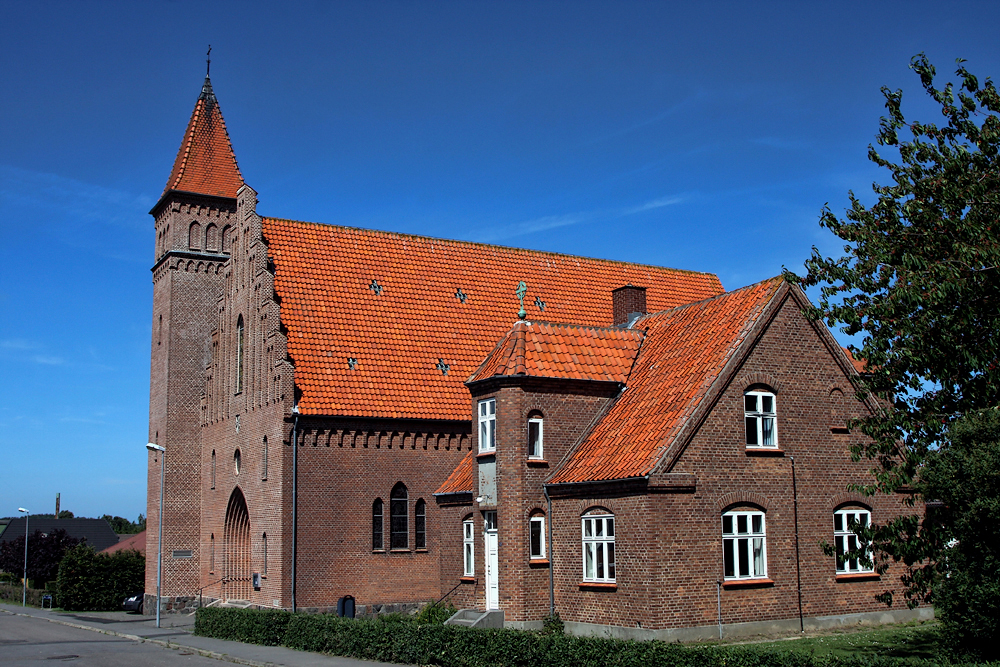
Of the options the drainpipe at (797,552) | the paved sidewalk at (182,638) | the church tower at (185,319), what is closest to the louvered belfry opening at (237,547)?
the paved sidewalk at (182,638)

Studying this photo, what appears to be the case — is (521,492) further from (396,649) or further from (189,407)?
(189,407)

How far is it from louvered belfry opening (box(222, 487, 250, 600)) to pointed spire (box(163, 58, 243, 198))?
51.1 ft

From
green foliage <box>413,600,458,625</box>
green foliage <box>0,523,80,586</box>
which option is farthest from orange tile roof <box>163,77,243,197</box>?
green foliage <box>0,523,80,586</box>

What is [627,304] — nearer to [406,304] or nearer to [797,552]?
[406,304]

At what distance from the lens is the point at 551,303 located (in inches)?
1601

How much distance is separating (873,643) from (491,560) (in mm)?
11282

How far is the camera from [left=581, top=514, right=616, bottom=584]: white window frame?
80.0 ft

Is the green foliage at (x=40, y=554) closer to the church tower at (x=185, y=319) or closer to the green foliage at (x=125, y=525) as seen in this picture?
the church tower at (x=185, y=319)

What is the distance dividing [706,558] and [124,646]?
18.8m

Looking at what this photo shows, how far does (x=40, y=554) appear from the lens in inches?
2849

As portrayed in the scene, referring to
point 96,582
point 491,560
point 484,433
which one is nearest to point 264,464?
point 491,560

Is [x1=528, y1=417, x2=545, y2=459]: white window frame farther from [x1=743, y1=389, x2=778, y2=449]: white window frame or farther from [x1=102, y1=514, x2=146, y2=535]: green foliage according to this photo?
[x1=102, y1=514, x2=146, y2=535]: green foliage

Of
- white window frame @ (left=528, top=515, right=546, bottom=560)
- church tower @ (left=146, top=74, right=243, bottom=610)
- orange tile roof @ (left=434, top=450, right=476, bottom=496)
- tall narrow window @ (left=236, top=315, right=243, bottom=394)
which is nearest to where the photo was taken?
white window frame @ (left=528, top=515, right=546, bottom=560)

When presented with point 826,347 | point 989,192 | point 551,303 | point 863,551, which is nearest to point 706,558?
point 863,551
